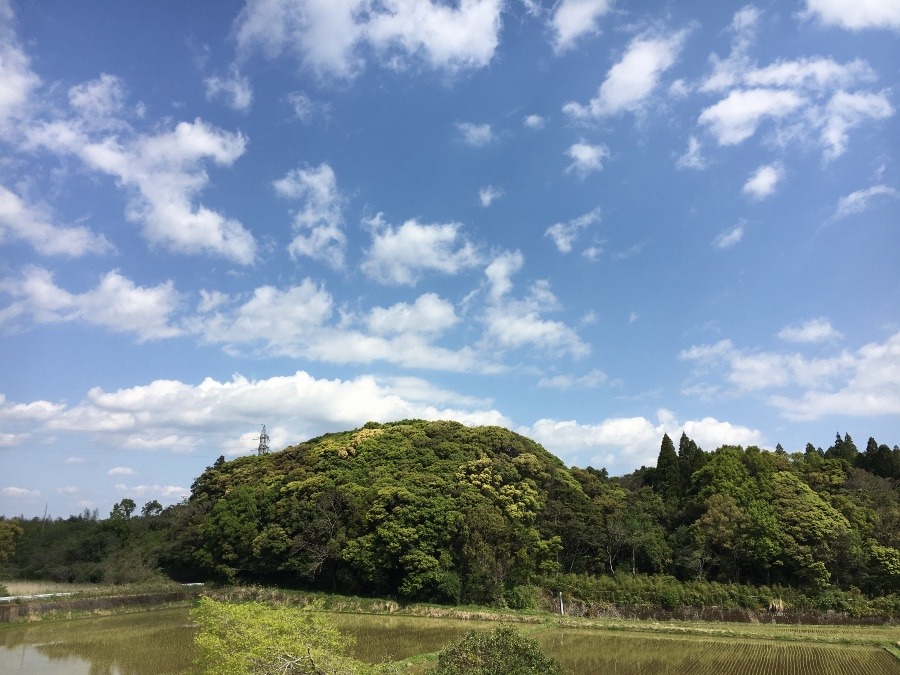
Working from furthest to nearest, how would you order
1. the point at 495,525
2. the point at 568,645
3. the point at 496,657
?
the point at 495,525 → the point at 568,645 → the point at 496,657

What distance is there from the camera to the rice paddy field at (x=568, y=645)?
67.5 ft

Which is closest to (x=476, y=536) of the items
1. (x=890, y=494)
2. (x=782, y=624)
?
(x=782, y=624)

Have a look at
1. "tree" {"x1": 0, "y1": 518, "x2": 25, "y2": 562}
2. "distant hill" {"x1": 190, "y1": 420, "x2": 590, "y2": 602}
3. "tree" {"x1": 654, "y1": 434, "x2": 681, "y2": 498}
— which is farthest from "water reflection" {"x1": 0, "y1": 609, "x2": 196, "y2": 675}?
"tree" {"x1": 654, "y1": 434, "x2": 681, "y2": 498}

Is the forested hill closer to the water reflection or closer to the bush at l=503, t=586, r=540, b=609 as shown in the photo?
the bush at l=503, t=586, r=540, b=609

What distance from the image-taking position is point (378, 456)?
146 feet

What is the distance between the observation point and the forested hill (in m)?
33.8

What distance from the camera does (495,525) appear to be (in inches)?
1351

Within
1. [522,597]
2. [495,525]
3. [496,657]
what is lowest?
[522,597]

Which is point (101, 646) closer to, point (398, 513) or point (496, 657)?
point (398, 513)

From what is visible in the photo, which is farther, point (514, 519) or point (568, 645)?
point (514, 519)

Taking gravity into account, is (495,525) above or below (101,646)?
above

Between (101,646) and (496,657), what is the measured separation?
21250mm

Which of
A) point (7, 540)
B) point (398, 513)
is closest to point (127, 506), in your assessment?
point (7, 540)

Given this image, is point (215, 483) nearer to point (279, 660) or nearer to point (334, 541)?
point (334, 541)
